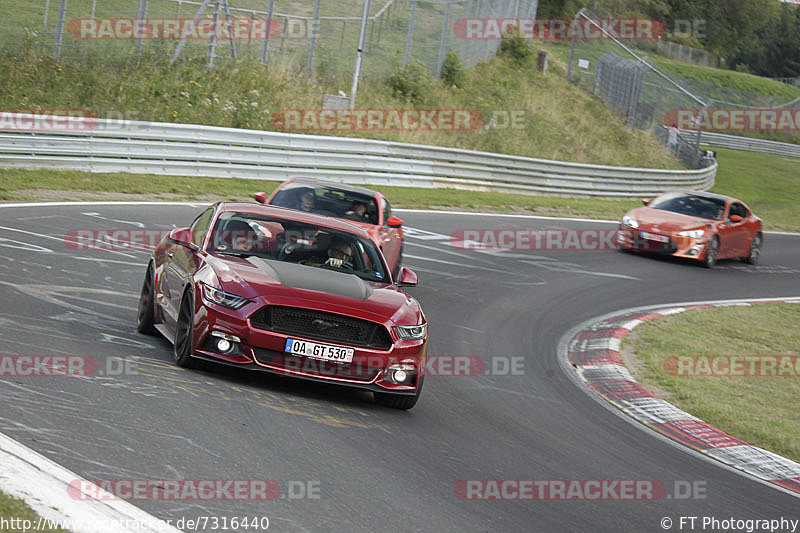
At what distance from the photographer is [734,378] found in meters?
12.2

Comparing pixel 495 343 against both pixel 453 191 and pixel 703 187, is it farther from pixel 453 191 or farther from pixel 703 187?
pixel 703 187

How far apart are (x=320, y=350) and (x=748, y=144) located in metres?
61.0

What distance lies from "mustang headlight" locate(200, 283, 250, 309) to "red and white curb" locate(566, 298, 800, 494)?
13.3ft

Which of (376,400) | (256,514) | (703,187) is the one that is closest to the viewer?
(256,514)

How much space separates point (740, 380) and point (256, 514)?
8422 mm

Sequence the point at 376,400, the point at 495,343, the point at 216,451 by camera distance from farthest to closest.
A: the point at 495,343, the point at 376,400, the point at 216,451

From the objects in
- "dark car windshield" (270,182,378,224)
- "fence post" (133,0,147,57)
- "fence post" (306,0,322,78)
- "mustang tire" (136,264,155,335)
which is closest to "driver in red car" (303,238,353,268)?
"mustang tire" (136,264,155,335)

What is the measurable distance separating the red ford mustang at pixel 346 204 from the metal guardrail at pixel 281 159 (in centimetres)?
717

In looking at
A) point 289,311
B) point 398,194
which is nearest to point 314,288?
point 289,311

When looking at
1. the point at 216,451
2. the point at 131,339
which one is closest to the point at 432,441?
the point at 216,451

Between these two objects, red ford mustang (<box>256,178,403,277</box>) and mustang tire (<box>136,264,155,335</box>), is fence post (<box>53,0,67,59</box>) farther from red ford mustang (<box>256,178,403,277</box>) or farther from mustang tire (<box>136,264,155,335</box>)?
mustang tire (<box>136,264,155,335</box>)

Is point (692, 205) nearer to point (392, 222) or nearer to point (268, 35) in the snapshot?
point (392, 222)

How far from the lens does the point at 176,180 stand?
21.1 m

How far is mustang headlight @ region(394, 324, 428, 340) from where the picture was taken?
7.89 metres
